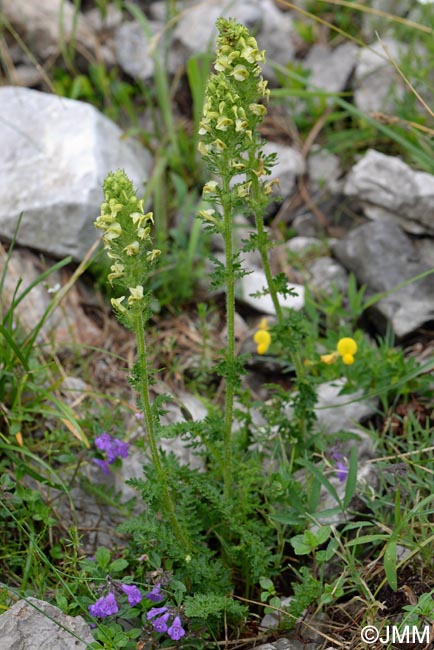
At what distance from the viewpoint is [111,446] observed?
286 cm

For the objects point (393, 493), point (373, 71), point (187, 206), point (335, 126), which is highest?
point (373, 71)

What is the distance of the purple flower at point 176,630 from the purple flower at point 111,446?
76 cm

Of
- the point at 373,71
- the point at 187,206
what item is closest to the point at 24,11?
the point at 187,206

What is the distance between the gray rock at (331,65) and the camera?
16.4ft

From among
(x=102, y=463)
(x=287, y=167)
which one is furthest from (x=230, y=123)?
(x=287, y=167)

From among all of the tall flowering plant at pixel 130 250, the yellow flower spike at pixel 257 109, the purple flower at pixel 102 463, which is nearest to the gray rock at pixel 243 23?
the yellow flower spike at pixel 257 109

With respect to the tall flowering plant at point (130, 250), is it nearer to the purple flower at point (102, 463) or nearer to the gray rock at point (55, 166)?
the purple flower at point (102, 463)

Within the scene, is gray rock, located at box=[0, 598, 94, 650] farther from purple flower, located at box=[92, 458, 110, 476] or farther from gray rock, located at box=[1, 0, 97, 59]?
gray rock, located at box=[1, 0, 97, 59]

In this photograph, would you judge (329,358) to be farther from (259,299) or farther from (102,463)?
(102,463)

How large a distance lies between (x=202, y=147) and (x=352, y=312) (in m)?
1.60

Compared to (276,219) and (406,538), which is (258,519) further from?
(276,219)

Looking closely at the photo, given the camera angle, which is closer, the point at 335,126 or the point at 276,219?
the point at 276,219

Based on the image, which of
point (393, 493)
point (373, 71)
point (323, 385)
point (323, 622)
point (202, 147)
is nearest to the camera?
point (202, 147)

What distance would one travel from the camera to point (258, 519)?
9.61ft
